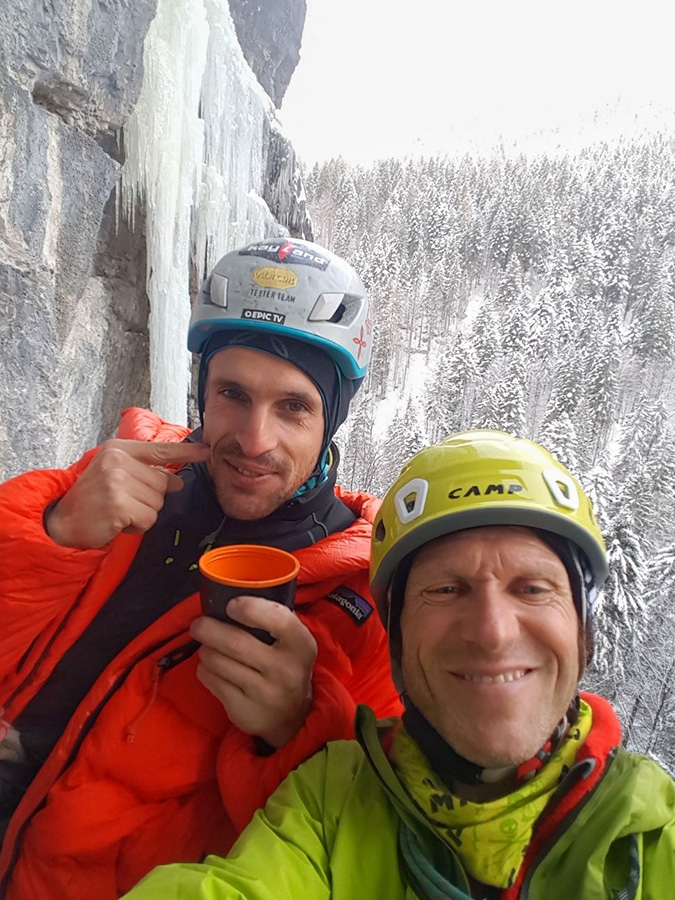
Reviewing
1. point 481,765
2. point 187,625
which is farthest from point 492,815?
point 187,625

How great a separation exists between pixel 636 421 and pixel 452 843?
41.3m

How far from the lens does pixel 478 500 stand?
5.26 ft

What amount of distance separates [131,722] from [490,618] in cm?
127

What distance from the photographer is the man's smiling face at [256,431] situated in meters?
2.01

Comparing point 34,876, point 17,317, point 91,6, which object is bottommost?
point 34,876

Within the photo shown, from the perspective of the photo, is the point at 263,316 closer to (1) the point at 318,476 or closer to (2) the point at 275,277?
(2) the point at 275,277

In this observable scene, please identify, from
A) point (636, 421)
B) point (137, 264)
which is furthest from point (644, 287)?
point (137, 264)

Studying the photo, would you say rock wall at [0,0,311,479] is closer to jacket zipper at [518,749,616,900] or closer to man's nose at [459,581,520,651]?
man's nose at [459,581,520,651]

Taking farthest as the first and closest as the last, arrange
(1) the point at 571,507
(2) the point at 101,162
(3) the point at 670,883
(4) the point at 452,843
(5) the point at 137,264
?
(5) the point at 137,264 < (2) the point at 101,162 < (1) the point at 571,507 < (4) the point at 452,843 < (3) the point at 670,883

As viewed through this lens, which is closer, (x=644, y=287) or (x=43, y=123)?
(x=43, y=123)

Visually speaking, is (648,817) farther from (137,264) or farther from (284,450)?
(137,264)

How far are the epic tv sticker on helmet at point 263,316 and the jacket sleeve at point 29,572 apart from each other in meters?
1.08

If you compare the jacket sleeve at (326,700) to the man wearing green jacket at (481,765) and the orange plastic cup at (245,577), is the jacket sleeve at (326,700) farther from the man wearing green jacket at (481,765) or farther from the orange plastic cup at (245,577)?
the orange plastic cup at (245,577)

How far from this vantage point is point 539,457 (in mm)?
1841
